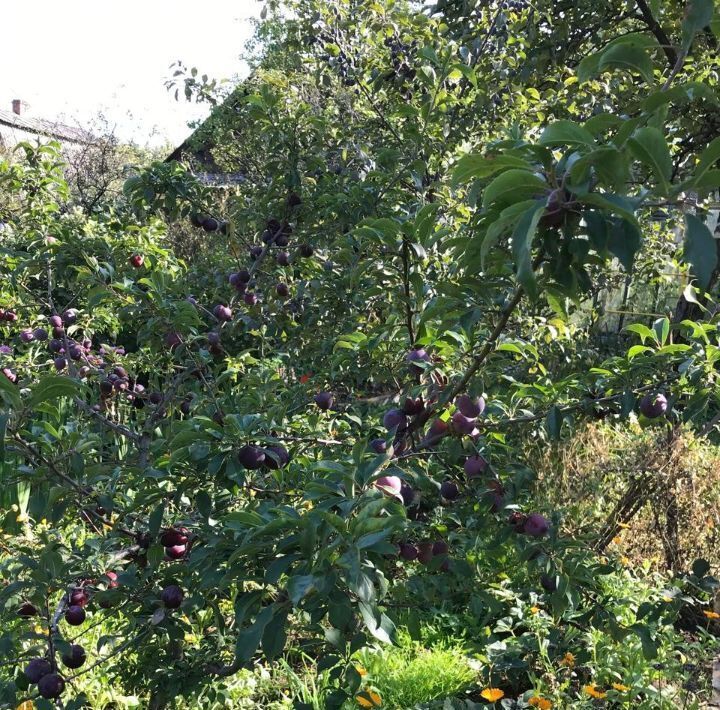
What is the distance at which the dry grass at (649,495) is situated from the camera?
10.5ft

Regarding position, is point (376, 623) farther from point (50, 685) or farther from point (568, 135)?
point (50, 685)

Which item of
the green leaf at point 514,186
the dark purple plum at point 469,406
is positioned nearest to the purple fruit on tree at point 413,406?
the dark purple plum at point 469,406

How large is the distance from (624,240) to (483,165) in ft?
0.67

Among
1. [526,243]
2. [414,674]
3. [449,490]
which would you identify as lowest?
[414,674]

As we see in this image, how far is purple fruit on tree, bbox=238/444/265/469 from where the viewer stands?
4.38 ft

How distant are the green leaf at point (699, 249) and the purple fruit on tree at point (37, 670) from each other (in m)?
1.54

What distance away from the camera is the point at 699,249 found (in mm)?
788

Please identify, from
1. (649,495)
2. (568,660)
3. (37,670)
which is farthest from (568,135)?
(649,495)

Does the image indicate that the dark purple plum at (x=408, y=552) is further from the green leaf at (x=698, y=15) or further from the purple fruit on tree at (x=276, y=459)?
the green leaf at (x=698, y=15)

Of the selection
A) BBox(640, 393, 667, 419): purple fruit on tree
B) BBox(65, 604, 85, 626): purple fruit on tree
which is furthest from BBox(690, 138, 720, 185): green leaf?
BBox(65, 604, 85, 626): purple fruit on tree

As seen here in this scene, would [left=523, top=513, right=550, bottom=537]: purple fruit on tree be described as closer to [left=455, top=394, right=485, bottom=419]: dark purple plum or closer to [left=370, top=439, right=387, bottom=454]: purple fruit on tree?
[left=455, top=394, right=485, bottom=419]: dark purple plum

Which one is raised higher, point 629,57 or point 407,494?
point 629,57

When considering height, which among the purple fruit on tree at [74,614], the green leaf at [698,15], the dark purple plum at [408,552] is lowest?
the purple fruit on tree at [74,614]

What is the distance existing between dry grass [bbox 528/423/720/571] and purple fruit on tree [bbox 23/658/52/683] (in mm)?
2029
